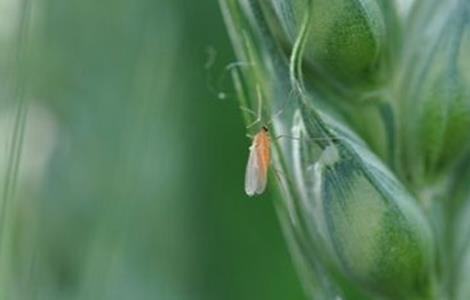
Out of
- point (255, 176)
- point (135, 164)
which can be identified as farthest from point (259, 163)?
point (135, 164)

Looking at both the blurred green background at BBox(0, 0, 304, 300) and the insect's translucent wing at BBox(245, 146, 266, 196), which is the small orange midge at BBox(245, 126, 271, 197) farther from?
the blurred green background at BBox(0, 0, 304, 300)

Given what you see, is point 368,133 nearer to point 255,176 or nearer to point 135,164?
point 255,176

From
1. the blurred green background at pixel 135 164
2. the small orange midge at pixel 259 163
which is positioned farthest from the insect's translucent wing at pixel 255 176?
the blurred green background at pixel 135 164

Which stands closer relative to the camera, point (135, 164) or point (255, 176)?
point (255, 176)

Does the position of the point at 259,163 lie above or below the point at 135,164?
below

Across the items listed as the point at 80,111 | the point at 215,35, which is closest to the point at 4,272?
the point at 80,111

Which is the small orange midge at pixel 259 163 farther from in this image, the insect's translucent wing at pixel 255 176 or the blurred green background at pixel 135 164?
the blurred green background at pixel 135 164
